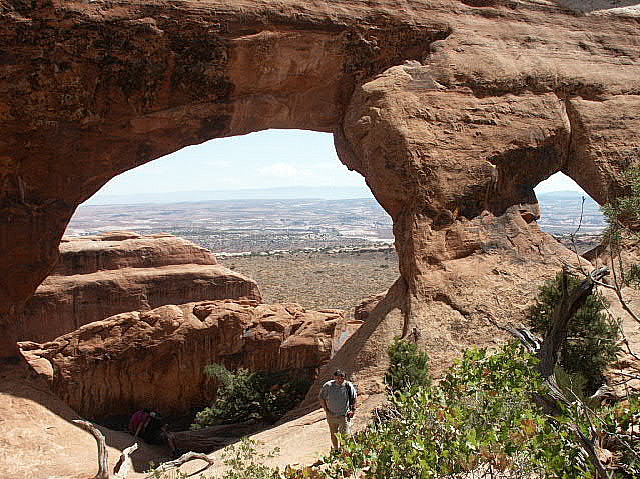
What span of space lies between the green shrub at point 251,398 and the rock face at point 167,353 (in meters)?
1.47

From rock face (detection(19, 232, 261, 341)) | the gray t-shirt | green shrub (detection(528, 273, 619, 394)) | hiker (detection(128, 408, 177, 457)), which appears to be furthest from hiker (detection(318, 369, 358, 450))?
rock face (detection(19, 232, 261, 341))

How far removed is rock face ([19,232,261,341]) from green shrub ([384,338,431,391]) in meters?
12.9

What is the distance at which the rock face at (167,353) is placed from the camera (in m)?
15.5

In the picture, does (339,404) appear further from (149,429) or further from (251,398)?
(149,429)

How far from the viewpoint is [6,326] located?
13.6 meters

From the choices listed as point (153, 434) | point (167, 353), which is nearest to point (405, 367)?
point (153, 434)

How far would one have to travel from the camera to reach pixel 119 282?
20984 millimetres

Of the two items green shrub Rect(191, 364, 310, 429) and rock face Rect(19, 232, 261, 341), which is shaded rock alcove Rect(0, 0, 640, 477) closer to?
green shrub Rect(191, 364, 310, 429)

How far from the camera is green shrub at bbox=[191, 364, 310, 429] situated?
1412cm

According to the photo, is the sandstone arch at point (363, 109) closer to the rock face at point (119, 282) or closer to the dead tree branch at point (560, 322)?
the dead tree branch at point (560, 322)

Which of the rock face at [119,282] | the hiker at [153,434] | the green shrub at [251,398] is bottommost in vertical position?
the hiker at [153,434]

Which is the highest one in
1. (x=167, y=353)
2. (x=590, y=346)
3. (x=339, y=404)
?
(x=590, y=346)

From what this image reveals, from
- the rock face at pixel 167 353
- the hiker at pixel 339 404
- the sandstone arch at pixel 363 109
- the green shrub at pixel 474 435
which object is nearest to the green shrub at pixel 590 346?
the sandstone arch at pixel 363 109

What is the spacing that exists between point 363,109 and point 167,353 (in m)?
8.23
